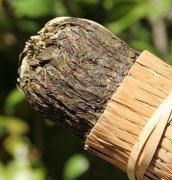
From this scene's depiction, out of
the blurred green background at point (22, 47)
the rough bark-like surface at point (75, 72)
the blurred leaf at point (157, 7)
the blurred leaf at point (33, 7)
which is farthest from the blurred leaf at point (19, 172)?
the rough bark-like surface at point (75, 72)

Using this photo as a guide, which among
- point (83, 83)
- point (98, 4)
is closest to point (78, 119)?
point (83, 83)

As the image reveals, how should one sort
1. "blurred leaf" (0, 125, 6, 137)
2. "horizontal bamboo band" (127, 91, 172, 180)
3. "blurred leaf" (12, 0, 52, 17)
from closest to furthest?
"horizontal bamboo band" (127, 91, 172, 180), "blurred leaf" (12, 0, 52, 17), "blurred leaf" (0, 125, 6, 137)

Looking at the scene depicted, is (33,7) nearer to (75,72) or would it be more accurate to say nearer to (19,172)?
(19,172)

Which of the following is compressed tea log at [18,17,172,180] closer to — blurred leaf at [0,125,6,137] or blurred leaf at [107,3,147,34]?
blurred leaf at [107,3,147,34]

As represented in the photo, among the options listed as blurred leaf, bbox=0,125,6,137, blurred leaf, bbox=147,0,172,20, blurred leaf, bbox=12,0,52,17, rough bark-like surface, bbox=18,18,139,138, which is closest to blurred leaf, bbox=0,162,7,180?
blurred leaf, bbox=0,125,6,137

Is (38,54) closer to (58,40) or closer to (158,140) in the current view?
(58,40)

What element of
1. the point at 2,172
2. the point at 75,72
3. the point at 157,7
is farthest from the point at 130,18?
the point at 75,72
